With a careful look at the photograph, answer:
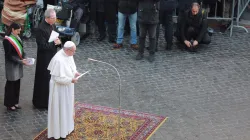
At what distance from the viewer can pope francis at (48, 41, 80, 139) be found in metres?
9.76

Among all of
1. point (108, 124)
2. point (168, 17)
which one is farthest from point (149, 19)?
point (108, 124)

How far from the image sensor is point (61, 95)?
9.95 meters

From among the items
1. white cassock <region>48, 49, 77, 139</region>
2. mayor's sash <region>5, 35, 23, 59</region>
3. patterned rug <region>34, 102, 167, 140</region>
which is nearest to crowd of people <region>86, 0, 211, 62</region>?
patterned rug <region>34, 102, 167, 140</region>

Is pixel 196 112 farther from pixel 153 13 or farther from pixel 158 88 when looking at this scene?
pixel 153 13

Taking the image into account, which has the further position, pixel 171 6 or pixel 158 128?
pixel 171 6

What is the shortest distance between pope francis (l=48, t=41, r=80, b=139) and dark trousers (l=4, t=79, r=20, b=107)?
1549 mm

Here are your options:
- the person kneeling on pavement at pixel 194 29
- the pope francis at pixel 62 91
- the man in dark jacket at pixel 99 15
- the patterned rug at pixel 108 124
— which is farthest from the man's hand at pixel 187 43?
the pope francis at pixel 62 91

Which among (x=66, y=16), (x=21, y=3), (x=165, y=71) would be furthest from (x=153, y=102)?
(x=21, y=3)

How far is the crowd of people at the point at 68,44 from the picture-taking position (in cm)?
994

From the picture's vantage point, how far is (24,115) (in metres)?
11.3

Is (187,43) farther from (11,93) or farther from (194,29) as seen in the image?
(11,93)

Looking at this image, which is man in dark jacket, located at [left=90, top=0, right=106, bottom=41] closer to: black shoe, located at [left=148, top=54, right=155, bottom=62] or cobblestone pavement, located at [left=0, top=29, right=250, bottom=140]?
cobblestone pavement, located at [left=0, top=29, right=250, bottom=140]

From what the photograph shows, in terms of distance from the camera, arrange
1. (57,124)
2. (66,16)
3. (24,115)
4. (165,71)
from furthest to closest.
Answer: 1. (66,16)
2. (165,71)
3. (24,115)
4. (57,124)

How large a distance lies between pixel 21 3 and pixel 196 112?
20.0 feet
